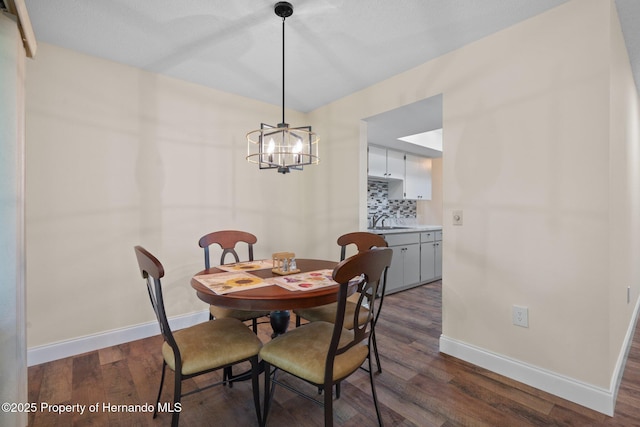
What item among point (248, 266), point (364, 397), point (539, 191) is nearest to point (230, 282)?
point (248, 266)

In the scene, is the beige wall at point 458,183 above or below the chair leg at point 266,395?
above

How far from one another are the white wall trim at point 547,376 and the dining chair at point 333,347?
1.11m

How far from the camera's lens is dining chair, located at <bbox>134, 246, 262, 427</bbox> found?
133 centimetres

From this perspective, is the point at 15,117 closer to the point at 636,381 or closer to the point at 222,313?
the point at 222,313

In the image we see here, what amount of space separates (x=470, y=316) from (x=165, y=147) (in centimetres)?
305

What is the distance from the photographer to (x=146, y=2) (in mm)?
1819

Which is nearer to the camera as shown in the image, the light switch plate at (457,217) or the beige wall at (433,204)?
the light switch plate at (457,217)

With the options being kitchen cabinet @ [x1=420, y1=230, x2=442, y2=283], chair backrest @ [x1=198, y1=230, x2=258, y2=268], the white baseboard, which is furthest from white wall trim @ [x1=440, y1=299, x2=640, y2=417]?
the white baseboard

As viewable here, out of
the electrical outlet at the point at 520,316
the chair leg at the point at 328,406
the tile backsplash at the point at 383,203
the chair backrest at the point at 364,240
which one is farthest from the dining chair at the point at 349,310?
the tile backsplash at the point at 383,203

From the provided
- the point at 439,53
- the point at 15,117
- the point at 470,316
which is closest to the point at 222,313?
the point at 15,117

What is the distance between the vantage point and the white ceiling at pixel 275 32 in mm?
1847

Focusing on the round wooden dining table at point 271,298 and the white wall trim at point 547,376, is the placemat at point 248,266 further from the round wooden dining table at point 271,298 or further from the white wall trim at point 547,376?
the white wall trim at point 547,376

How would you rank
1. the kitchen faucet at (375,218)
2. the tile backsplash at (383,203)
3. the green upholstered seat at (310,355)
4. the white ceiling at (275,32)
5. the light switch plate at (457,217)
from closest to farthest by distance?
the green upholstered seat at (310,355)
the white ceiling at (275,32)
the light switch plate at (457,217)
the kitchen faucet at (375,218)
the tile backsplash at (383,203)

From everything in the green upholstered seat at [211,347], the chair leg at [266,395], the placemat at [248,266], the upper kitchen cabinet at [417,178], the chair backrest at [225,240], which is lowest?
the chair leg at [266,395]
